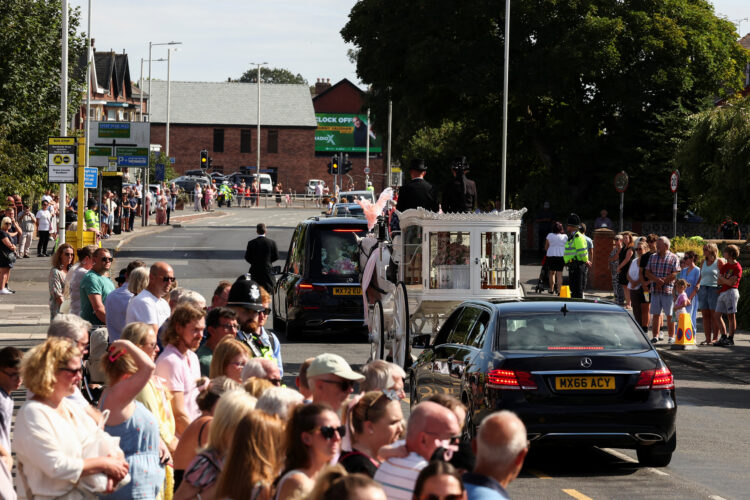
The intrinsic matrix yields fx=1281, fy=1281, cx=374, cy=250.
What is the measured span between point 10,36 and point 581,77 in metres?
20.5

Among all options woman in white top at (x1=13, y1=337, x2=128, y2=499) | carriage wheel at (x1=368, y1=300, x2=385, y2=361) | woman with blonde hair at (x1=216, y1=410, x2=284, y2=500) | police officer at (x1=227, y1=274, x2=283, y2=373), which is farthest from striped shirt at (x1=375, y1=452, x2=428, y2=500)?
carriage wheel at (x1=368, y1=300, x2=385, y2=361)

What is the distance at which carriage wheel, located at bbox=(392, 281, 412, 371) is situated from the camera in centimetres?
1459

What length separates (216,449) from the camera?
19.6ft

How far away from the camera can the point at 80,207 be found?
29141 millimetres

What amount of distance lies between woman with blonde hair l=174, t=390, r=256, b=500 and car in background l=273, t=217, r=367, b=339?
566 inches

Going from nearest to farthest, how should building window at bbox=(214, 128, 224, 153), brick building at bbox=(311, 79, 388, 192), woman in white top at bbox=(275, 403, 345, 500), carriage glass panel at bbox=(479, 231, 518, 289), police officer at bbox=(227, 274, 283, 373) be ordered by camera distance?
woman in white top at bbox=(275, 403, 345, 500) < police officer at bbox=(227, 274, 283, 373) < carriage glass panel at bbox=(479, 231, 518, 289) < building window at bbox=(214, 128, 224, 153) < brick building at bbox=(311, 79, 388, 192)

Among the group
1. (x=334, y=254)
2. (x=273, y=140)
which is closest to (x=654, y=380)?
(x=334, y=254)

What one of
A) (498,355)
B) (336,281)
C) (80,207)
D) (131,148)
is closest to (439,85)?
(131,148)

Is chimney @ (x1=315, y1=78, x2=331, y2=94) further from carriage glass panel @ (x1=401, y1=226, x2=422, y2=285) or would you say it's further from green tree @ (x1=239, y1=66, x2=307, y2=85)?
carriage glass panel @ (x1=401, y1=226, x2=422, y2=285)

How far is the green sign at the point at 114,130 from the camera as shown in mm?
50531

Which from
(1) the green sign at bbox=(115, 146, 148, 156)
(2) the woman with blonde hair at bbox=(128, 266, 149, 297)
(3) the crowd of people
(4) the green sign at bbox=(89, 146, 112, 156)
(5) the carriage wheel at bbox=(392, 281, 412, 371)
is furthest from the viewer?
(1) the green sign at bbox=(115, 146, 148, 156)

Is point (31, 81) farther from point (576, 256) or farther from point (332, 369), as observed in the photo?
point (332, 369)

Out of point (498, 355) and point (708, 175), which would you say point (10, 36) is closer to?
point (708, 175)

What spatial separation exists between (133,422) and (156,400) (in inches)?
24.1
